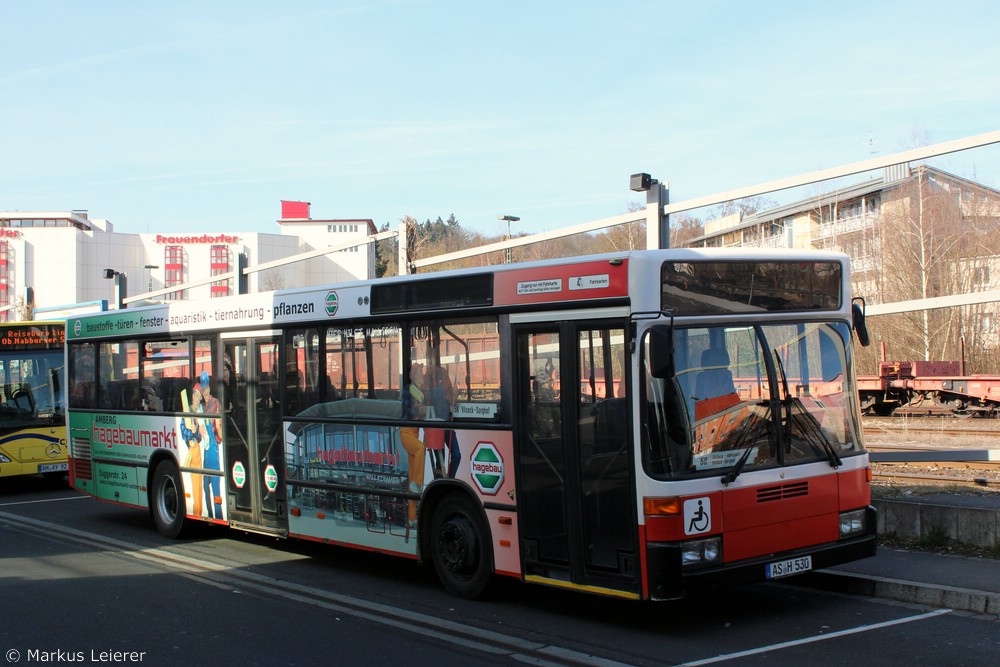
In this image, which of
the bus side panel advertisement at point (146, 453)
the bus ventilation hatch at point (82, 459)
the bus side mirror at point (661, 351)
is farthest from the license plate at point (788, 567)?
the bus ventilation hatch at point (82, 459)

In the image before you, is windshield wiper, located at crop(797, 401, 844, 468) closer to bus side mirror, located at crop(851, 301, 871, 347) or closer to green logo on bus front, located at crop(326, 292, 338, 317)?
bus side mirror, located at crop(851, 301, 871, 347)

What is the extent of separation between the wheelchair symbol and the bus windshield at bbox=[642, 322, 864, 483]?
8.3 inches

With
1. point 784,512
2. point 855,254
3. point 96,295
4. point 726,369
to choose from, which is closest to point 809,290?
point 726,369

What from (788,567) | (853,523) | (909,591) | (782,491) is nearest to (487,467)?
(782,491)

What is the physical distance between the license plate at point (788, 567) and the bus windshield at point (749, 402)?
2.43 feet

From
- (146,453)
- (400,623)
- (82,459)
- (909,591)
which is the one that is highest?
(146,453)

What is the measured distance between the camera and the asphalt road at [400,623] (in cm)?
680

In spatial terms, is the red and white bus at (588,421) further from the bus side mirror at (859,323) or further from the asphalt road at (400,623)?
the asphalt road at (400,623)

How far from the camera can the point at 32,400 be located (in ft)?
60.9

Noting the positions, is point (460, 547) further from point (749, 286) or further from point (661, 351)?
point (749, 286)

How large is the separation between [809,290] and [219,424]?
7.54m

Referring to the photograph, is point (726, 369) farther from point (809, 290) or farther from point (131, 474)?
point (131, 474)

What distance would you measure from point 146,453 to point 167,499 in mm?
777

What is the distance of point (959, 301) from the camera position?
9.65m
